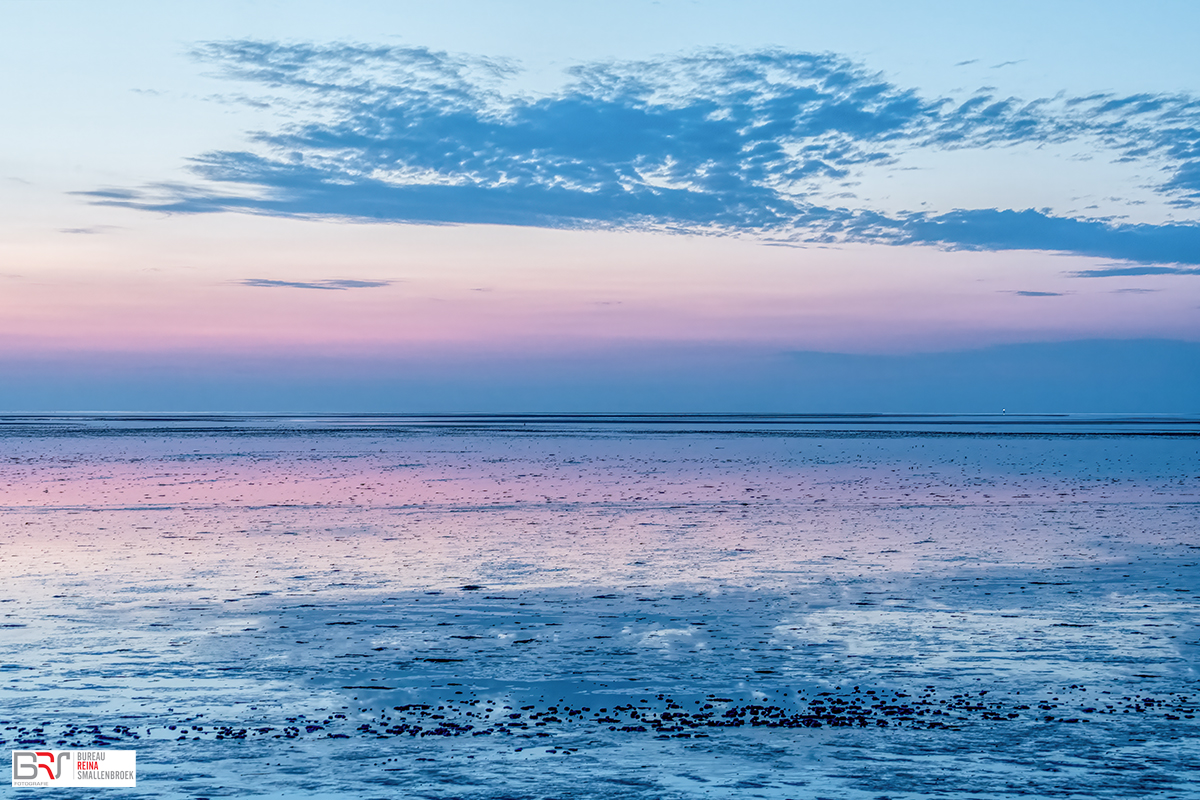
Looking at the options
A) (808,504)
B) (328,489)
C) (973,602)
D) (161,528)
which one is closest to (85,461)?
(328,489)

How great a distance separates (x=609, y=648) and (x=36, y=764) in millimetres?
6446

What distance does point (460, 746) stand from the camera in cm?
917

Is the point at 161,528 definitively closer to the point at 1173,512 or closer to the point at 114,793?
the point at 114,793

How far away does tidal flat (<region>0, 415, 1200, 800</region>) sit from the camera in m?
8.72

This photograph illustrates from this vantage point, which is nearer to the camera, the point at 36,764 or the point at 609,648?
the point at 36,764

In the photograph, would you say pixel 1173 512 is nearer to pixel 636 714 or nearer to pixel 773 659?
pixel 773 659

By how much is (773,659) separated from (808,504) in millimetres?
18961

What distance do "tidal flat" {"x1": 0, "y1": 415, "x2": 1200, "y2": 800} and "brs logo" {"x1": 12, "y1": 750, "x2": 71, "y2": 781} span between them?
0.31 metres

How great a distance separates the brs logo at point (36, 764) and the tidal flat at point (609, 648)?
0.31 m

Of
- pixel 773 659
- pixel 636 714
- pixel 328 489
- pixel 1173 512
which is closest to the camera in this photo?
pixel 636 714

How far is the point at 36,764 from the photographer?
341 inches

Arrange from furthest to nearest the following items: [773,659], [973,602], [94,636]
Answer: [973,602] → [94,636] → [773,659]

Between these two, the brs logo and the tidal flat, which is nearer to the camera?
the brs logo

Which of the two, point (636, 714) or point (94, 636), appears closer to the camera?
point (636, 714)
